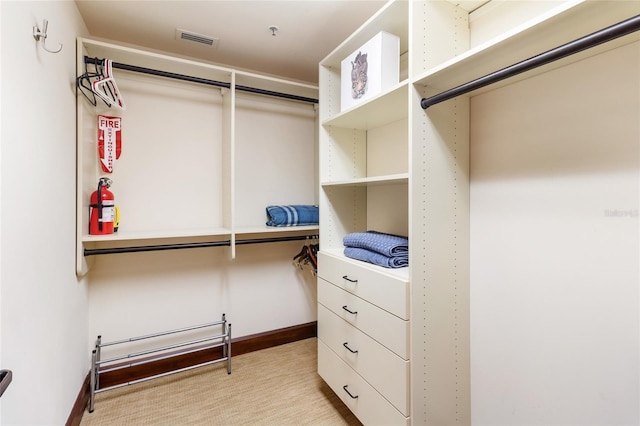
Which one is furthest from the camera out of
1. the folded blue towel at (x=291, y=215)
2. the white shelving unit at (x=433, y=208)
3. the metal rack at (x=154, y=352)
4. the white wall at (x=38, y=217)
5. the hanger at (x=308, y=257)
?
the hanger at (x=308, y=257)

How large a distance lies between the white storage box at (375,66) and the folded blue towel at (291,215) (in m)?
0.97

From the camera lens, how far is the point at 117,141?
1921 millimetres

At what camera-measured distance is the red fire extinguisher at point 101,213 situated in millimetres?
1780

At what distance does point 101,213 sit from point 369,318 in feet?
5.48

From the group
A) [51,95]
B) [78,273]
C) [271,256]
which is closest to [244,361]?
[271,256]

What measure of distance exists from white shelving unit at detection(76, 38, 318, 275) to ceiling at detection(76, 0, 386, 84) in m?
0.14

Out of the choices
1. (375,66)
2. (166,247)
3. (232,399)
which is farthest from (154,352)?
(375,66)

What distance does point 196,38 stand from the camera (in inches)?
77.5

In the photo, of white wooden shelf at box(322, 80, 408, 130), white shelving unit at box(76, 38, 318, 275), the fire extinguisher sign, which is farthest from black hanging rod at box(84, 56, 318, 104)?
white wooden shelf at box(322, 80, 408, 130)

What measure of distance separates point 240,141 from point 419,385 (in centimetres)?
201

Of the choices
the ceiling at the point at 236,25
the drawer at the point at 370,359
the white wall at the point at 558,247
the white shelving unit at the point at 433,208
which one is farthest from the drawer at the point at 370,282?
the ceiling at the point at 236,25

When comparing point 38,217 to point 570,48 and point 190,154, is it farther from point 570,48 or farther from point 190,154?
point 570,48

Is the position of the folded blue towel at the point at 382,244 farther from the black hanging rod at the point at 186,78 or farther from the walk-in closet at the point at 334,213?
the black hanging rod at the point at 186,78

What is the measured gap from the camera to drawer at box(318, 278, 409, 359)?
1246 millimetres
